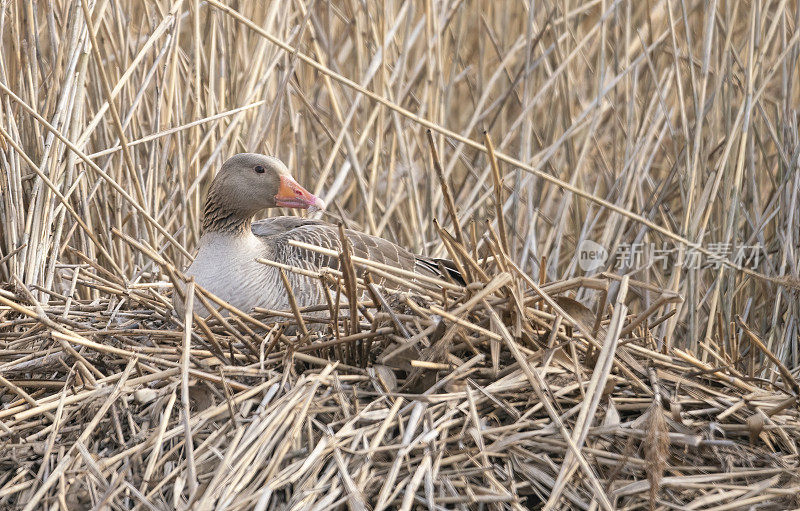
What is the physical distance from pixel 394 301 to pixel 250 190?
125 cm

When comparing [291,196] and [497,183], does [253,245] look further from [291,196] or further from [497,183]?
[497,183]

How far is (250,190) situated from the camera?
3629 mm

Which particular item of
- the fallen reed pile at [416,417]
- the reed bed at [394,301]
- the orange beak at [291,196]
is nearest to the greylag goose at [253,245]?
the orange beak at [291,196]

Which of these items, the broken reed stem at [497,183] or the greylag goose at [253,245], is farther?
the greylag goose at [253,245]

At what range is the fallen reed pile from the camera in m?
Result: 2.11

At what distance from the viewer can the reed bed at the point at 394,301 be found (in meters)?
2.16

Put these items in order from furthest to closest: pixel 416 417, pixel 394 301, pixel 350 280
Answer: pixel 394 301 < pixel 350 280 < pixel 416 417

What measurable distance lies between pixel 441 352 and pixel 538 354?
261mm

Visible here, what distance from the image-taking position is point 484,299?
2.32 metres

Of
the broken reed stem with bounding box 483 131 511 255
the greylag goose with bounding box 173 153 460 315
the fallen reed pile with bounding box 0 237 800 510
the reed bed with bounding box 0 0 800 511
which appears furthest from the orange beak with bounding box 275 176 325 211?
the broken reed stem with bounding box 483 131 511 255

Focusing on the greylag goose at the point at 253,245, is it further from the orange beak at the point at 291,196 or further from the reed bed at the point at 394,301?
the reed bed at the point at 394,301

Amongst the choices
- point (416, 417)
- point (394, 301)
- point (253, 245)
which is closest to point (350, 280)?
point (394, 301)

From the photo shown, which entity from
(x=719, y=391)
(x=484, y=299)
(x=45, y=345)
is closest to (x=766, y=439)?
(x=719, y=391)

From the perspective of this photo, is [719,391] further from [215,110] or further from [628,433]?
[215,110]
